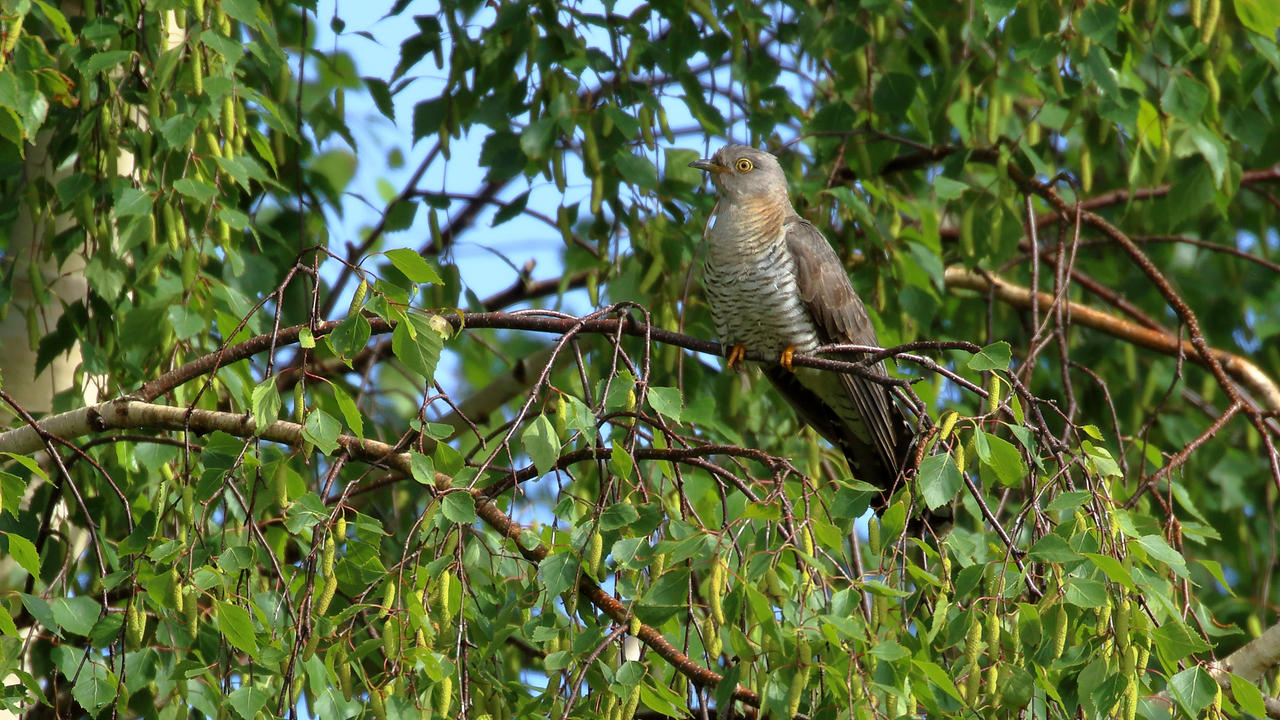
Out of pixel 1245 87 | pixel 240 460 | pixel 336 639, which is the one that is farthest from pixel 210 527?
pixel 1245 87

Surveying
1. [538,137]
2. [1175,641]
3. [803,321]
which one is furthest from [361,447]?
[803,321]

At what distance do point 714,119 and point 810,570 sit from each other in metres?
2.00

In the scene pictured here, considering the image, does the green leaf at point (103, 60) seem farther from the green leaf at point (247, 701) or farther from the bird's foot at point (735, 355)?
the bird's foot at point (735, 355)

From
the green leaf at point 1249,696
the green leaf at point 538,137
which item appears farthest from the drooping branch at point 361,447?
the green leaf at point 538,137

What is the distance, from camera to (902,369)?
4617 millimetres

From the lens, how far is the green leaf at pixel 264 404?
1925mm

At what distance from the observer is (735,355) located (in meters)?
3.71

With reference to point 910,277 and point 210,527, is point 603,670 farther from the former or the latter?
point 910,277

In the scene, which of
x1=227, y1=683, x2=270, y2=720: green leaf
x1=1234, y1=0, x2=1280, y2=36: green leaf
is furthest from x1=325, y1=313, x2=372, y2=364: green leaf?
x1=1234, y1=0, x2=1280, y2=36: green leaf

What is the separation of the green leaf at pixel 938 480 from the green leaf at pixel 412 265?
821 mm

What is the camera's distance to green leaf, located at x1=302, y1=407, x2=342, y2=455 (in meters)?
1.92

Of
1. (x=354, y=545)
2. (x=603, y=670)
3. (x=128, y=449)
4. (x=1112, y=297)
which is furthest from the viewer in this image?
(x=1112, y=297)

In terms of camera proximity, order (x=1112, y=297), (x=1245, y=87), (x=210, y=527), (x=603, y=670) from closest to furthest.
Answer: (x=603, y=670)
(x=210, y=527)
(x=1245, y=87)
(x=1112, y=297)

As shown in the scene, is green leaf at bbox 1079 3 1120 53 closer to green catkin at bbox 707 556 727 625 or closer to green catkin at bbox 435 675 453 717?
green catkin at bbox 707 556 727 625
